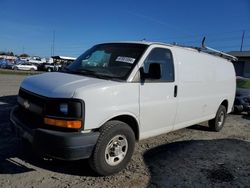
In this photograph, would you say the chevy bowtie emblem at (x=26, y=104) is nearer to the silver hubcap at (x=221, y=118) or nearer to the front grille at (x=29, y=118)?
the front grille at (x=29, y=118)

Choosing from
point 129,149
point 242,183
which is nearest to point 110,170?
point 129,149

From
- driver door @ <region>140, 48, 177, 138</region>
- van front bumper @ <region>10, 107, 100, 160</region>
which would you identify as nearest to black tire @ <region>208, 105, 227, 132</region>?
driver door @ <region>140, 48, 177, 138</region>

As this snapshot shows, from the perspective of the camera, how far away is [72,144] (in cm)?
370

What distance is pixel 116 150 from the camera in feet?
14.3

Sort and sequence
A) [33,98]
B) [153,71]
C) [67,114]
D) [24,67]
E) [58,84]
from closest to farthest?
[67,114] → [58,84] → [33,98] → [153,71] → [24,67]

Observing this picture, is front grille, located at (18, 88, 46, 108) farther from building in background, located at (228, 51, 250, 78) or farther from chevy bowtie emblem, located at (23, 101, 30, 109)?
building in background, located at (228, 51, 250, 78)

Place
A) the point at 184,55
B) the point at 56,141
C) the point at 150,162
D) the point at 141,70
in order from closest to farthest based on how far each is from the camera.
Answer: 1. the point at 56,141
2. the point at 141,70
3. the point at 150,162
4. the point at 184,55

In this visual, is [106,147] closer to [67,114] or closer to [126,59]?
[67,114]

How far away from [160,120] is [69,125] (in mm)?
1959

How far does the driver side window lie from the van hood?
3.61ft

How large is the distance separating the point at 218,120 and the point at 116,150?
442cm

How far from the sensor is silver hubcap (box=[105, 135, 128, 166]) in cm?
425

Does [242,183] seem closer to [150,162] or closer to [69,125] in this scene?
[150,162]

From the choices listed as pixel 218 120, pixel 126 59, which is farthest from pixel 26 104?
pixel 218 120
